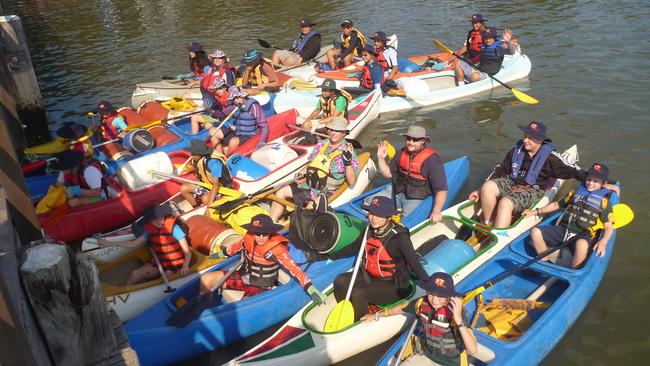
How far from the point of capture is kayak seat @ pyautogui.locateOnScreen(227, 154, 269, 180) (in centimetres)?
942

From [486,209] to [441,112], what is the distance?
6094 mm

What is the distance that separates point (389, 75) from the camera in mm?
13852

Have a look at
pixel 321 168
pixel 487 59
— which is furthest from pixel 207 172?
pixel 487 59

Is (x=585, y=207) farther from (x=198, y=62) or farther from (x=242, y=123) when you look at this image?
Answer: (x=198, y=62)

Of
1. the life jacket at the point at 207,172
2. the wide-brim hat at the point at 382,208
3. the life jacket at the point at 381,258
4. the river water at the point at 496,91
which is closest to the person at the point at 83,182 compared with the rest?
the life jacket at the point at 207,172

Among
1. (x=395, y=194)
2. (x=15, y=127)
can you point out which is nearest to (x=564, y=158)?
(x=395, y=194)

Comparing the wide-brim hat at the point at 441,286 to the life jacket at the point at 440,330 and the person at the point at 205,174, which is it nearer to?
the life jacket at the point at 440,330

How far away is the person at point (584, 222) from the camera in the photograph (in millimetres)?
6773

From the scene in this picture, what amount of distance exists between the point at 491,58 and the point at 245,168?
7.62 m

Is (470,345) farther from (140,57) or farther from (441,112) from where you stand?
(140,57)

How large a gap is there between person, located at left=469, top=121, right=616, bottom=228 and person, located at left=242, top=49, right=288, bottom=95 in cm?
658

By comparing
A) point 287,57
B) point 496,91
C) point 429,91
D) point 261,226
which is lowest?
point 496,91

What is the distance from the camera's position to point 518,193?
7891 millimetres

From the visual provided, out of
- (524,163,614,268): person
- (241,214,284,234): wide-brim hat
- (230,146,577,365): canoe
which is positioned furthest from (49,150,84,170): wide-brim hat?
(524,163,614,268): person
